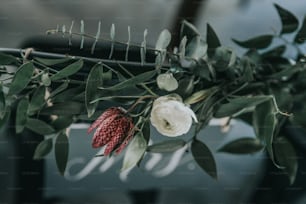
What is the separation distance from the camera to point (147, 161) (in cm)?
60

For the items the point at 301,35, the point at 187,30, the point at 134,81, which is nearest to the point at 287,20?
the point at 301,35

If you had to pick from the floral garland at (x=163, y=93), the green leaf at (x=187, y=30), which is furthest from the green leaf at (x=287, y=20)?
the green leaf at (x=187, y=30)

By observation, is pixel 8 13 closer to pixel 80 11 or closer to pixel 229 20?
pixel 80 11

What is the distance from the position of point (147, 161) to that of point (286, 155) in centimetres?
17

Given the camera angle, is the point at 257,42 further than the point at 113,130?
Yes

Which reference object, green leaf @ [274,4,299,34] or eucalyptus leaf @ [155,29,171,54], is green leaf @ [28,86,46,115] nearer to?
eucalyptus leaf @ [155,29,171,54]

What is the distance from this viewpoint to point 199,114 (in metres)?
0.51

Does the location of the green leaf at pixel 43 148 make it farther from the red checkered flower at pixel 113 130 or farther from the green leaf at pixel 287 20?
the green leaf at pixel 287 20

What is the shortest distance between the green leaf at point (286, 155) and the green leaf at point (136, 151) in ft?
0.56

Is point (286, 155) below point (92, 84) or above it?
below

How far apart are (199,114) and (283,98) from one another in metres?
0.12

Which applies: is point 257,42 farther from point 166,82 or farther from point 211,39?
point 166,82

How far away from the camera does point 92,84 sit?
45 centimetres

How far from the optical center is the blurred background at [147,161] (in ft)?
1.92
